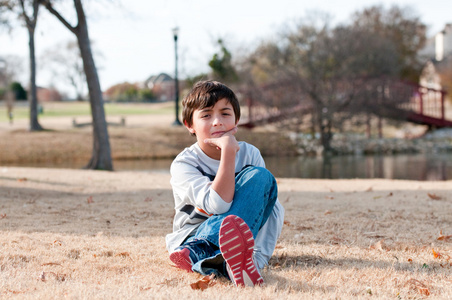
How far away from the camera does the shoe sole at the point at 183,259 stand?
108 inches

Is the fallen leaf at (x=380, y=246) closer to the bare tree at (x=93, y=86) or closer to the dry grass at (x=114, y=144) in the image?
the bare tree at (x=93, y=86)

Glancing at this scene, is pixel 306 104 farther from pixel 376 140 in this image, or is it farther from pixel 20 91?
pixel 20 91

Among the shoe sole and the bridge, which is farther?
the bridge

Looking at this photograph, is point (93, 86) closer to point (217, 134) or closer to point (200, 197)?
point (217, 134)

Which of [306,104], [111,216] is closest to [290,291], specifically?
[111,216]

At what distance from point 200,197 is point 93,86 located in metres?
9.92

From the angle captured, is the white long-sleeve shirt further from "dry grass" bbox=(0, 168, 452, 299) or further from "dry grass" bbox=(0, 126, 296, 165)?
"dry grass" bbox=(0, 126, 296, 165)

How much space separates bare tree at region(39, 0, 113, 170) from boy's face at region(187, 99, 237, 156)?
9.47m

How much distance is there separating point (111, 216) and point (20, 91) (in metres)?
51.0

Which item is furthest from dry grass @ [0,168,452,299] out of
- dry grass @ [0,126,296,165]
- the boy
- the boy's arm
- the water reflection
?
dry grass @ [0,126,296,165]

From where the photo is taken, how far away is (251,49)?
37.2 m

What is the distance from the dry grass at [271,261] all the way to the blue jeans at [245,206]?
0.16 meters

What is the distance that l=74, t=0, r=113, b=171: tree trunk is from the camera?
38.0ft

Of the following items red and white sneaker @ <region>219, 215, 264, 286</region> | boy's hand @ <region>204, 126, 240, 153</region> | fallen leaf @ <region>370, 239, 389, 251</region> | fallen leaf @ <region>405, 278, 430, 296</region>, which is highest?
boy's hand @ <region>204, 126, 240, 153</region>
